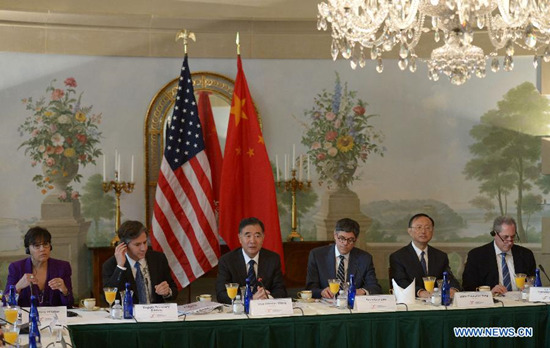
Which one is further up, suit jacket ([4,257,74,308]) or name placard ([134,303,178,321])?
suit jacket ([4,257,74,308])

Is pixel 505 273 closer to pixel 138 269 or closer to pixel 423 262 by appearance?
pixel 423 262

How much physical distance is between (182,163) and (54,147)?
134cm

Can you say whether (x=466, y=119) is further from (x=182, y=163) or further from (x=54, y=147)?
(x=54, y=147)

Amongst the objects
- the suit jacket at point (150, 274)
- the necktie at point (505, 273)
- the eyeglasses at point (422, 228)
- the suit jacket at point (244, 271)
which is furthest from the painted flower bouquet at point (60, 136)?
the necktie at point (505, 273)

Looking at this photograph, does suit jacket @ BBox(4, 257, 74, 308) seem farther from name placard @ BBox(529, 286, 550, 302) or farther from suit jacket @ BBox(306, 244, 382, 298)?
name placard @ BBox(529, 286, 550, 302)

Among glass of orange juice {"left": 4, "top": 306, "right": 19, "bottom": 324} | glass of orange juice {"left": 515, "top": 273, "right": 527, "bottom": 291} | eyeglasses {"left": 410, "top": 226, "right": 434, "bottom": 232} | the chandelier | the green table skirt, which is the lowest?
the green table skirt

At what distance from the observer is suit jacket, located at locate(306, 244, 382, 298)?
5.57 meters

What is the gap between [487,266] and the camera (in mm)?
5848

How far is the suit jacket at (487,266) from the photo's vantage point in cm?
584

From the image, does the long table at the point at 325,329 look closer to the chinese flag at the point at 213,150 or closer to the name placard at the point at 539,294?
the name placard at the point at 539,294

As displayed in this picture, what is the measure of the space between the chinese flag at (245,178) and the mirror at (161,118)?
0.56 meters

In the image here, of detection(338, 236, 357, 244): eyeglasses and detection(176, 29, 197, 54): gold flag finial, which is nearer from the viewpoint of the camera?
detection(338, 236, 357, 244): eyeglasses

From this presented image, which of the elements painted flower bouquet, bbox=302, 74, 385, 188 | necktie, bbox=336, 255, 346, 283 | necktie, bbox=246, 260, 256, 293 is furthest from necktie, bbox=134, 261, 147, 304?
painted flower bouquet, bbox=302, 74, 385, 188

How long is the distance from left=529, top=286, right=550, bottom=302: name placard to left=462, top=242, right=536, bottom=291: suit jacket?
784 millimetres
